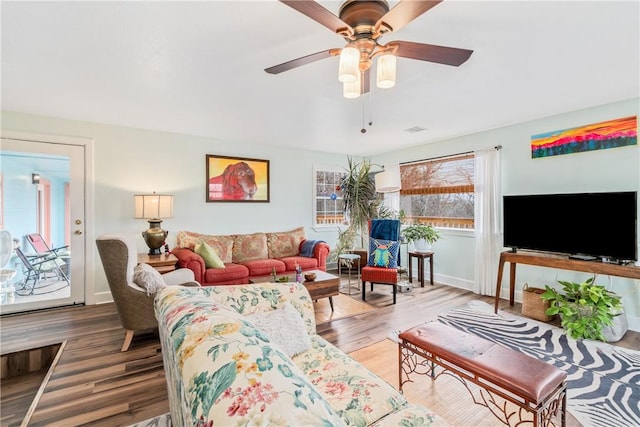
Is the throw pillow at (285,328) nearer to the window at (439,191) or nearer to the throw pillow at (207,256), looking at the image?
the throw pillow at (207,256)

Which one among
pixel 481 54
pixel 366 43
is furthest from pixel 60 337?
pixel 481 54

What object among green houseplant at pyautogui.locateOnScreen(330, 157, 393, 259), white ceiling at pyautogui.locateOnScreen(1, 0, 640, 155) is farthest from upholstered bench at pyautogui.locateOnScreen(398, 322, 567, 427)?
green houseplant at pyautogui.locateOnScreen(330, 157, 393, 259)

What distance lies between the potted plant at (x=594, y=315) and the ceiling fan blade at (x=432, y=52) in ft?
9.04

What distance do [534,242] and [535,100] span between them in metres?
1.58

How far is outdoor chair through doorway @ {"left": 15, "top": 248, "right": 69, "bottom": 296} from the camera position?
3406 millimetres

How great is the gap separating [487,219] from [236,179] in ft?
12.7

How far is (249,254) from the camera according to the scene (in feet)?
14.4

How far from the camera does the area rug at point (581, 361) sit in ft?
5.89

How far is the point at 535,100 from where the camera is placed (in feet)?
9.75

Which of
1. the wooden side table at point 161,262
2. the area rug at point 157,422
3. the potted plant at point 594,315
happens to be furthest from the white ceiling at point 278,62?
the area rug at point 157,422

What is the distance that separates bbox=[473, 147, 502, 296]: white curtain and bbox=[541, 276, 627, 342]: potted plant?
1.11 m

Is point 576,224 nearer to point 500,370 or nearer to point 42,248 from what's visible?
point 500,370

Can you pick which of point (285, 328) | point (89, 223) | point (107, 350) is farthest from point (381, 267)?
point (89, 223)

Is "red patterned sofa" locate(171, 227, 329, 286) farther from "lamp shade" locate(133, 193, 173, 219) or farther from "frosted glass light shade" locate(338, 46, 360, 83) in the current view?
"frosted glass light shade" locate(338, 46, 360, 83)
